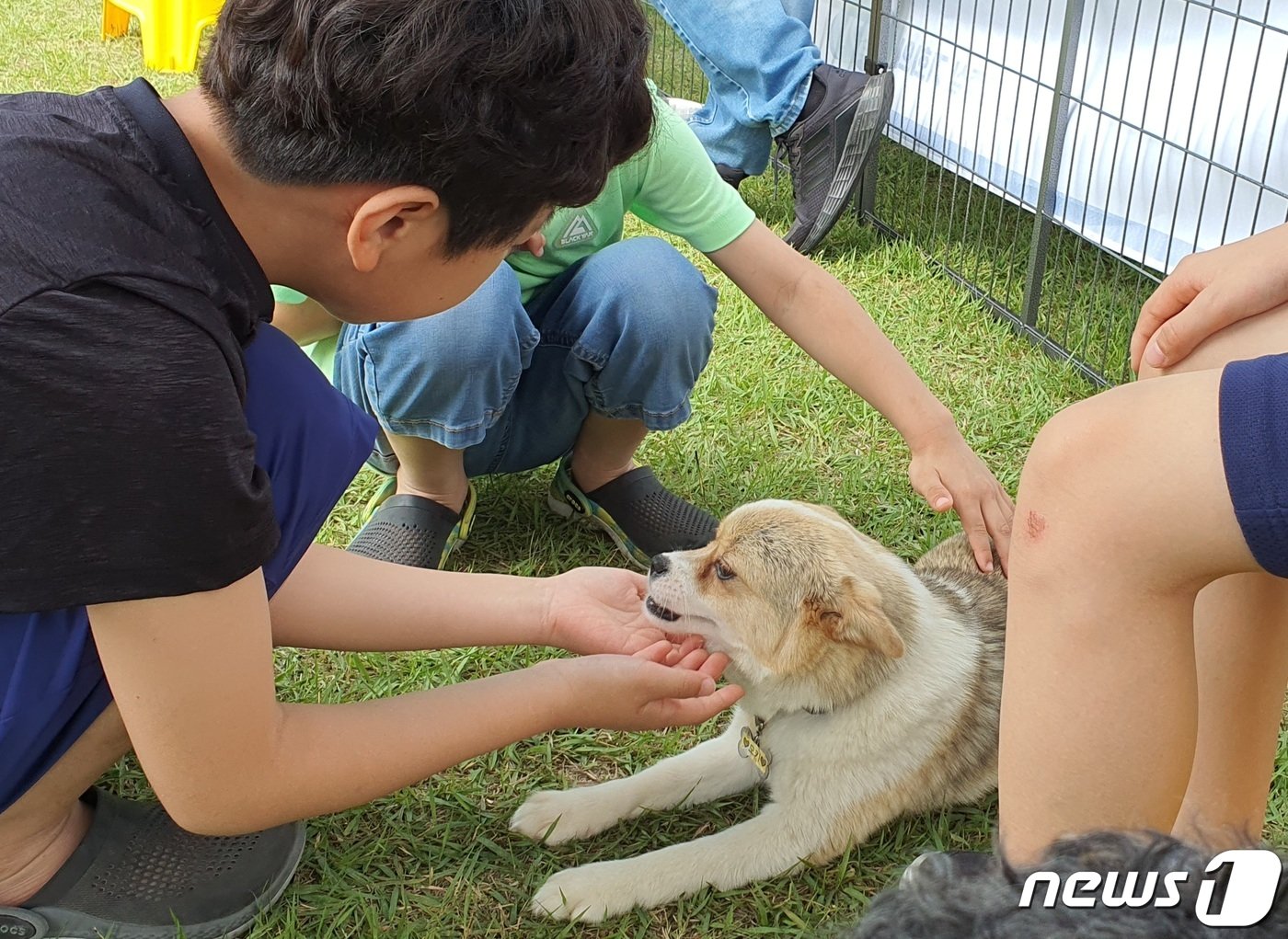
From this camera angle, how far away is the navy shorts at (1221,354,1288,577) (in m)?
1.12

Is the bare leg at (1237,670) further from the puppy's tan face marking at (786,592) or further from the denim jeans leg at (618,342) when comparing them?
the denim jeans leg at (618,342)

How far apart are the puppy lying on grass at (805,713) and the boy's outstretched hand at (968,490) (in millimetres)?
128

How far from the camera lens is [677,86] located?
581 cm

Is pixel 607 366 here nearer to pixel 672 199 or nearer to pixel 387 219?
pixel 672 199

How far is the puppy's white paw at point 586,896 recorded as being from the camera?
179 cm

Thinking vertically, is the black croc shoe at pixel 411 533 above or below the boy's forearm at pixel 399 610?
below

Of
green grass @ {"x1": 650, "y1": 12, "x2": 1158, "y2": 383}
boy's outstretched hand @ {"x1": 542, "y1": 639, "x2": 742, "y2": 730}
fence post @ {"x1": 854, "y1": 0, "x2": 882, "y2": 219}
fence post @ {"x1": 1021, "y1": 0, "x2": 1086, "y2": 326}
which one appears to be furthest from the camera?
fence post @ {"x1": 854, "y1": 0, "x2": 882, "y2": 219}

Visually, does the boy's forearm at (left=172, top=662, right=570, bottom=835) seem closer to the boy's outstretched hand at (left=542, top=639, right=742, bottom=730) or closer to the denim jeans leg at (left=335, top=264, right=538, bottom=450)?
the boy's outstretched hand at (left=542, top=639, right=742, bottom=730)

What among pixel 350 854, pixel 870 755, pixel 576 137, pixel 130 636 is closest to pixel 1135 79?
pixel 870 755

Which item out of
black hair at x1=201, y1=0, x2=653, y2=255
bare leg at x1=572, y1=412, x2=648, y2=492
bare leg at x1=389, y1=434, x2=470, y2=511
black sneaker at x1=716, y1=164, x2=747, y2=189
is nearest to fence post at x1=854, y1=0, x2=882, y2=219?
black sneaker at x1=716, y1=164, x2=747, y2=189

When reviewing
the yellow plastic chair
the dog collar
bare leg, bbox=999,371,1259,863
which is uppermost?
bare leg, bbox=999,371,1259,863

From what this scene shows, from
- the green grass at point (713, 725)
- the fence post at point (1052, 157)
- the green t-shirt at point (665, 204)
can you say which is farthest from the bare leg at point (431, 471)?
the fence post at point (1052, 157)

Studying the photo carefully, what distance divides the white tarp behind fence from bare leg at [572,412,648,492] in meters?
1.59

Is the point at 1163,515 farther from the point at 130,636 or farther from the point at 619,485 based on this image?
the point at 619,485
